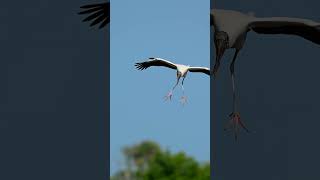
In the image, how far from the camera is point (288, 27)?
470cm

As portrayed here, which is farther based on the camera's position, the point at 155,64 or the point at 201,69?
the point at 155,64

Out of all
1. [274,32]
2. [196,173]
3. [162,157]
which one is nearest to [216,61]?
[274,32]

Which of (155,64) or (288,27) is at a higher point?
(288,27)

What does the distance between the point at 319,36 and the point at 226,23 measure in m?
0.56

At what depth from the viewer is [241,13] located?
15.1 feet

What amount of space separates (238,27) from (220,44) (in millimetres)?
149
